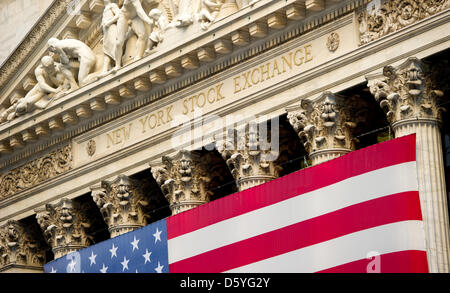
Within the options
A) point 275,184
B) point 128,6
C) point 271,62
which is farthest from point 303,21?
point 128,6

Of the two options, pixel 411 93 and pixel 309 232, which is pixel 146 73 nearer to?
pixel 309 232

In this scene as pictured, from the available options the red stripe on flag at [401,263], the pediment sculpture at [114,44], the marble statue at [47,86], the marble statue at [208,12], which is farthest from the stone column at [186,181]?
the red stripe on flag at [401,263]

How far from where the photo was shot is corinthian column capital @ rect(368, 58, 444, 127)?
34469mm

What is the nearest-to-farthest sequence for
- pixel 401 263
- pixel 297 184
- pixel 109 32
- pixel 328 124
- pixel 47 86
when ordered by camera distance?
pixel 401 263
pixel 297 184
pixel 328 124
pixel 109 32
pixel 47 86

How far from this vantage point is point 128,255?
4038cm

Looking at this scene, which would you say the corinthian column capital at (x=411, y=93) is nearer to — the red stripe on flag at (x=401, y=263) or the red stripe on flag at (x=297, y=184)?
the red stripe on flag at (x=297, y=184)

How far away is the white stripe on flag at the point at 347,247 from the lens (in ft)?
109

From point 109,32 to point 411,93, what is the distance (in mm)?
10561

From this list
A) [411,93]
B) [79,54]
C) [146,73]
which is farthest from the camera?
[79,54]

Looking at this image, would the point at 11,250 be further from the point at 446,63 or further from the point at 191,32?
the point at 446,63

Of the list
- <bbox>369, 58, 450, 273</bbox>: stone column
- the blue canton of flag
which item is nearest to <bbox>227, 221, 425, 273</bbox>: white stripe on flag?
<bbox>369, 58, 450, 273</bbox>: stone column

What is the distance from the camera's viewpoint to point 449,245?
3325 centimetres

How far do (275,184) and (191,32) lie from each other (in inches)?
202

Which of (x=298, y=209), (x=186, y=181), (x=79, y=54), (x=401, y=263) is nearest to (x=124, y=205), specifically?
(x=186, y=181)
